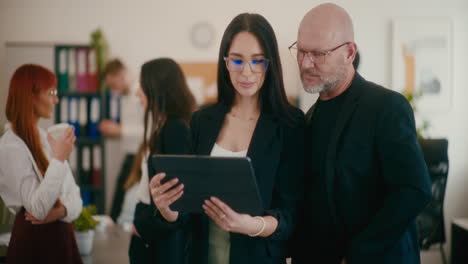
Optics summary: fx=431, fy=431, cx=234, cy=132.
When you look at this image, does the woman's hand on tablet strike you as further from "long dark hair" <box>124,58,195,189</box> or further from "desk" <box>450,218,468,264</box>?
"desk" <box>450,218,468,264</box>

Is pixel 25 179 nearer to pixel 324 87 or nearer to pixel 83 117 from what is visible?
pixel 324 87

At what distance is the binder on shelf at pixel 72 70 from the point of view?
12.9 ft

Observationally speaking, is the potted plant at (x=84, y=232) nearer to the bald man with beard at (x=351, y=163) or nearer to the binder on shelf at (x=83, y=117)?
the bald man with beard at (x=351, y=163)

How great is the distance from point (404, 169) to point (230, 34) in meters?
0.66

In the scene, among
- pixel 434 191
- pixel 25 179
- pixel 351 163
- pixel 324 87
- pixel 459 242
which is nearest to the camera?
pixel 351 163

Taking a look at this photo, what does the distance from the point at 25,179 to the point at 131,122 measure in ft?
9.62

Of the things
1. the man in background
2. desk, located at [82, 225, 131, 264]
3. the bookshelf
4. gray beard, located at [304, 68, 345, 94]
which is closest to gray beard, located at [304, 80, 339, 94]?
gray beard, located at [304, 68, 345, 94]

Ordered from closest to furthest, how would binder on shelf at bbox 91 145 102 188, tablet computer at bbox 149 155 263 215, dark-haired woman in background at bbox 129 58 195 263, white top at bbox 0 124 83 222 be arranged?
tablet computer at bbox 149 155 263 215 < white top at bbox 0 124 83 222 < dark-haired woman in background at bbox 129 58 195 263 < binder on shelf at bbox 91 145 102 188

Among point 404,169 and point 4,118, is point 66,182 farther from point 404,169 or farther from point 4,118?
point 404,169

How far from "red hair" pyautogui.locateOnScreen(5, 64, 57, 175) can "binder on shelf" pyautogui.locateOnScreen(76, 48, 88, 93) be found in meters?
2.50

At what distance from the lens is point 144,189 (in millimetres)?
1881

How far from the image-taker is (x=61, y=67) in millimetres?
3963

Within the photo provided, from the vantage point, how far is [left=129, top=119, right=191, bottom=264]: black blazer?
1.63 metres

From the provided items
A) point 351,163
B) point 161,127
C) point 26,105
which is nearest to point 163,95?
point 161,127
